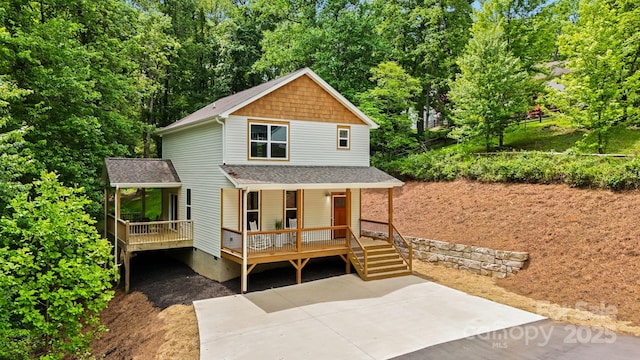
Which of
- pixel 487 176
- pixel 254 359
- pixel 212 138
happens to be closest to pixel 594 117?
pixel 487 176

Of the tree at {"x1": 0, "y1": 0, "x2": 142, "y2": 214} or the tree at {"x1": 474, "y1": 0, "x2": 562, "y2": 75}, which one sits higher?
the tree at {"x1": 474, "y1": 0, "x2": 562, "y2": 75}

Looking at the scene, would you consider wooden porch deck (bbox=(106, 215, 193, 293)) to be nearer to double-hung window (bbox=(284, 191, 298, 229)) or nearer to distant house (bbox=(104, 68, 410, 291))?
distant house (bbox=(104, 68, 410, 291))

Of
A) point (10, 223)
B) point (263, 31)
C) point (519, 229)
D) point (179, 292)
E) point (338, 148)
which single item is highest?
point (263, 31)

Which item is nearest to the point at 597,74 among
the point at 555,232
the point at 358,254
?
the point at 555,232

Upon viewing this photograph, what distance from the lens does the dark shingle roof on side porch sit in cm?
1272

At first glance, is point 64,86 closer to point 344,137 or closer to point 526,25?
point 344,137

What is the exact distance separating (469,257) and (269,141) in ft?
29.1

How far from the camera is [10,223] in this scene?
7.46 meters

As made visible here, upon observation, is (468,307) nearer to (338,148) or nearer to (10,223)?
(338,148)

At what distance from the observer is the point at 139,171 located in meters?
16.2

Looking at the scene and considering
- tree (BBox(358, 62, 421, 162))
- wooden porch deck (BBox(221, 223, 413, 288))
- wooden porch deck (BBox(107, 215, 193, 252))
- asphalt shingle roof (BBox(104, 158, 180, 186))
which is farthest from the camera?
tree (BBox(358, 62, 421, 162))

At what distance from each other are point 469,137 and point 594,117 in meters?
6.80

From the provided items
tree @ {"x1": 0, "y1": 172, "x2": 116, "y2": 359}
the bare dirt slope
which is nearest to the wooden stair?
the bare dirt slope

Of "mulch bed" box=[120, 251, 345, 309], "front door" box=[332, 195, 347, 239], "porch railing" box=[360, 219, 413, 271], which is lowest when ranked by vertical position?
"mulch bed" box=[120, 251, 345, 309]
